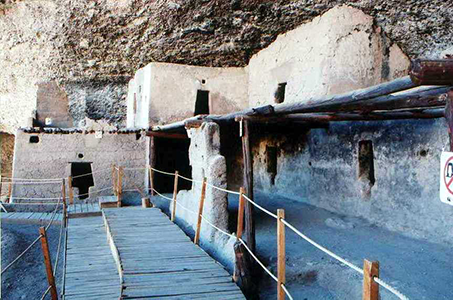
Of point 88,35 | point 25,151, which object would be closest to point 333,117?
point 88,35

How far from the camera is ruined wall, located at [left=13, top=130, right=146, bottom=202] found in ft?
36.7

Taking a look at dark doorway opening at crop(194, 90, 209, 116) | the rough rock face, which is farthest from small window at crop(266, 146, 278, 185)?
the rough rock face

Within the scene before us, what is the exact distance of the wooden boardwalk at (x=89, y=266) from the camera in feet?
15.2

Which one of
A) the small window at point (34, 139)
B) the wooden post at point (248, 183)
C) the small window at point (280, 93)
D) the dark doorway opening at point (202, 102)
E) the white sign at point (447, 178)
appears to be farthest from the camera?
the dark doorway opening at point (202, 102)

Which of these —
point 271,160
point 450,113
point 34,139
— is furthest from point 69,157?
point 450,113

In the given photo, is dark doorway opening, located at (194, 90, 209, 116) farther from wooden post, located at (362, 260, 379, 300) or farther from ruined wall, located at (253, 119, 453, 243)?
wooden post, located at (362, 260, 379, 300)

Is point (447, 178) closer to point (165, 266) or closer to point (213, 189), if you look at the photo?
point (165, 266)

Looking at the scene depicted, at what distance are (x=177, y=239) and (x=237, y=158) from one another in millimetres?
7655

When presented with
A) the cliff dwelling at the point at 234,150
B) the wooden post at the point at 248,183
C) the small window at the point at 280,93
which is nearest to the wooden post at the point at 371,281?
the cliff dwelling at the point at 234,150

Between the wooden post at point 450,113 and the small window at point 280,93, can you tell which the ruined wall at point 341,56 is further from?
the wooden post at point 450,113

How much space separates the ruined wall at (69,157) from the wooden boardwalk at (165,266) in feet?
14.4

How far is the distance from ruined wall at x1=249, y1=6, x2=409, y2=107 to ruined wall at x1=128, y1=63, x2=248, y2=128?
3701 millimetres

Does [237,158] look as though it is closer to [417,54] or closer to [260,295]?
[417,54]

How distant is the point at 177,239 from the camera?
635 cm
